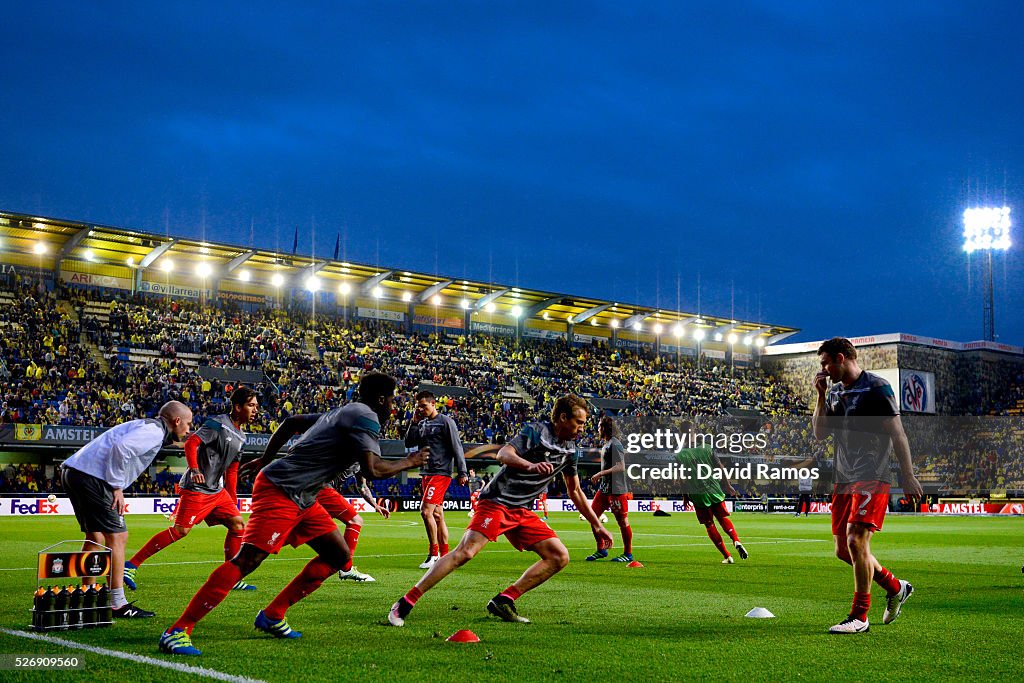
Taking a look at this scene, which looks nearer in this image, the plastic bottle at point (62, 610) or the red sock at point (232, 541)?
the plastic bottle at point (62, 610)

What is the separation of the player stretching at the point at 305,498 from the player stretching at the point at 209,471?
3.36 m

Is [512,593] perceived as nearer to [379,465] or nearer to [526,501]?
[526,501]

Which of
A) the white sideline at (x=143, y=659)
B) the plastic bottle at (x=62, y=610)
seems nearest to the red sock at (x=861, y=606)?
the white sideline at (x=143, y=659)

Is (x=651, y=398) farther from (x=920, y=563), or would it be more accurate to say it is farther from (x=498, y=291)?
(x=920, y=563)

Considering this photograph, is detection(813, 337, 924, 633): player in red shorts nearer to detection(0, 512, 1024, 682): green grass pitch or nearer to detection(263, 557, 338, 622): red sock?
detection(0, 512, 1024, 682): green grass pitch

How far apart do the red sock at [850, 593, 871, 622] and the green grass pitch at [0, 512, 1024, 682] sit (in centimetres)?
17

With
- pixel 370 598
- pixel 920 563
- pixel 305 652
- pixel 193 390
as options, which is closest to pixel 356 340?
pixel 193 390

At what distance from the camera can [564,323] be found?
234 ft

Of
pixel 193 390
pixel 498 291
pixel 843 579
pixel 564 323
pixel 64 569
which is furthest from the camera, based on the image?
pixel 564 323

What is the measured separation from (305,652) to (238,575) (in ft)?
2.68

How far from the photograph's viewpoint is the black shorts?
9.04 m

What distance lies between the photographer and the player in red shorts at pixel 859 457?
863 cm

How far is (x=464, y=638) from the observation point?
7.92 meters

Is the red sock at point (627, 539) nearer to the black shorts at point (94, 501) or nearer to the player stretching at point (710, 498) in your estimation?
the player stretching at point (710, 498)
